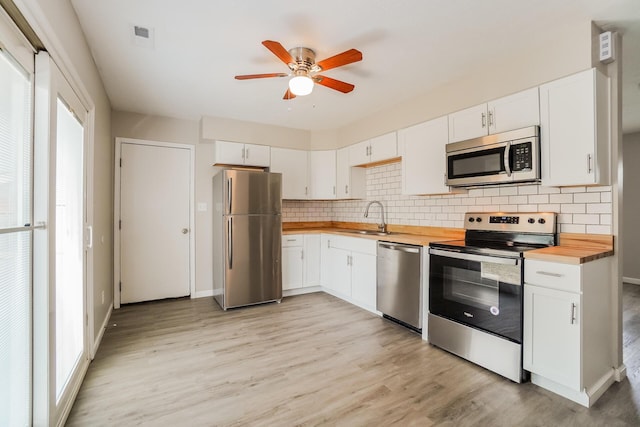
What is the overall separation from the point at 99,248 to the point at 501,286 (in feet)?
11.4

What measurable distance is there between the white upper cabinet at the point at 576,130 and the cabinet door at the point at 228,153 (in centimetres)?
336

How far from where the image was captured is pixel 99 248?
113 inches

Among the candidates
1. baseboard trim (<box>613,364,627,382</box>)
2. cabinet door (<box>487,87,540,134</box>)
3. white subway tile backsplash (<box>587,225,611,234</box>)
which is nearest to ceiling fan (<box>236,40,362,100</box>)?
cabinet door (<box>487,87,540,134</box>)

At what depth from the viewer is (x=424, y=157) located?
3227 mm

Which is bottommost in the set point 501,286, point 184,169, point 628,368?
point 628,368

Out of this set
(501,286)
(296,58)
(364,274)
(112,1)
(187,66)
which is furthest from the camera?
(364,274)

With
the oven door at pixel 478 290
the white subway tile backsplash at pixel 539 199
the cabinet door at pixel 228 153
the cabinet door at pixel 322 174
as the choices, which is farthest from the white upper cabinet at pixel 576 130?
the cabinet door at pixel 228 153

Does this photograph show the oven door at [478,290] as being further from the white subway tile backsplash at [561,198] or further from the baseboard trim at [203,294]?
the baseboard trim at [203,294]

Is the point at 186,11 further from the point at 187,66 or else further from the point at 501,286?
the point at 501,286

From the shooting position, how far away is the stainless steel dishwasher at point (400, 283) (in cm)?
291

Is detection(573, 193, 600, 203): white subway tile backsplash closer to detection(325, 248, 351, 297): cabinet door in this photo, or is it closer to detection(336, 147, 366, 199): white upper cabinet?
detection(325, 248, 351, 297): cabinet door

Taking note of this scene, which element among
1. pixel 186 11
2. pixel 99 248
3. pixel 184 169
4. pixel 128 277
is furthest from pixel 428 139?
pixel 128 277

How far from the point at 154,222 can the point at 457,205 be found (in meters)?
3.68

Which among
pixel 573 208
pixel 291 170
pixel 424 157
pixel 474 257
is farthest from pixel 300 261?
pixel 573 208
